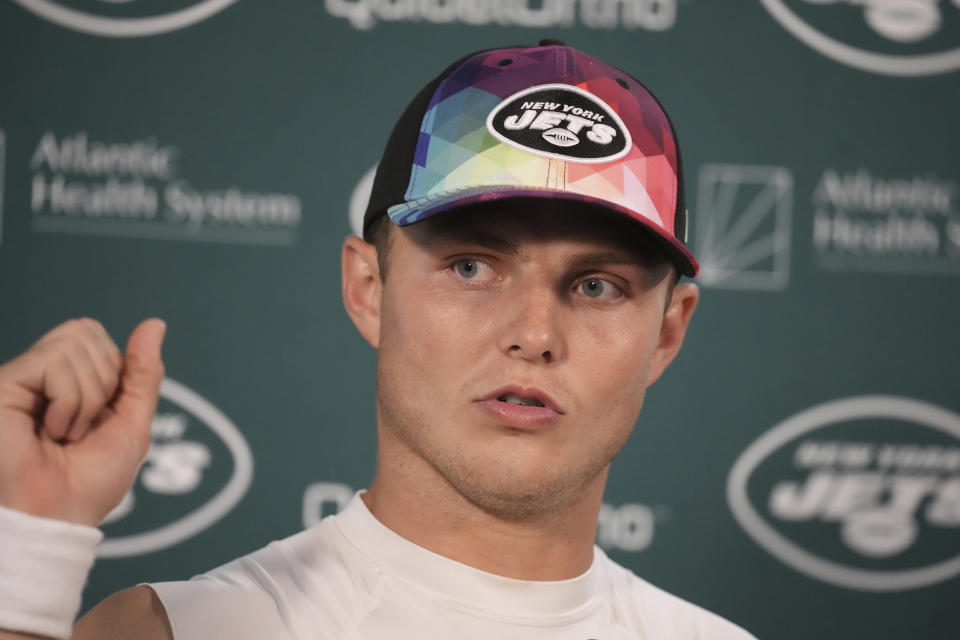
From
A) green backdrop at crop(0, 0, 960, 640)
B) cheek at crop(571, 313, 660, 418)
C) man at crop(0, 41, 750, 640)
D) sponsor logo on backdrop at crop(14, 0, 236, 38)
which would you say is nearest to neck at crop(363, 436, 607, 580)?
man at crop(0, 41, 750, 640)

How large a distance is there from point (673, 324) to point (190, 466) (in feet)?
3.15

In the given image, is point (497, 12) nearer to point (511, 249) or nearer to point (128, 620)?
point (511, 249)

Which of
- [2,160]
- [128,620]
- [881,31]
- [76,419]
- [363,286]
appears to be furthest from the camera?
[881,31]

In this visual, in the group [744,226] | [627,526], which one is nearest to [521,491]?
[627,526]

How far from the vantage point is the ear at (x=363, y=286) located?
4.12 feet

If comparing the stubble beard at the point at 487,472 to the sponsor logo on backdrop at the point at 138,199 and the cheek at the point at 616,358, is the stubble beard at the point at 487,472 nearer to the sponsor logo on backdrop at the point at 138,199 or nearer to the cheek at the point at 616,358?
the cheek at the point at 616,358

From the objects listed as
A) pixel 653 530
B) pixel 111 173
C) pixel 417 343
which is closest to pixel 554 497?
pixel 417 343

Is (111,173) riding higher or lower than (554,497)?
higher

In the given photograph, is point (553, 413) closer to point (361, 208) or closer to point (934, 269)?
point (361, 208)

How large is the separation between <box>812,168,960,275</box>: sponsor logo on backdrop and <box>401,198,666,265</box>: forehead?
938 millimetres

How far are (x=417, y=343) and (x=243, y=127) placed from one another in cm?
92

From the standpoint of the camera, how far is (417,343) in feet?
3.69

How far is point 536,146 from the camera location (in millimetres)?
1099

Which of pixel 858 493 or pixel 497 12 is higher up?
pixel 497 12
